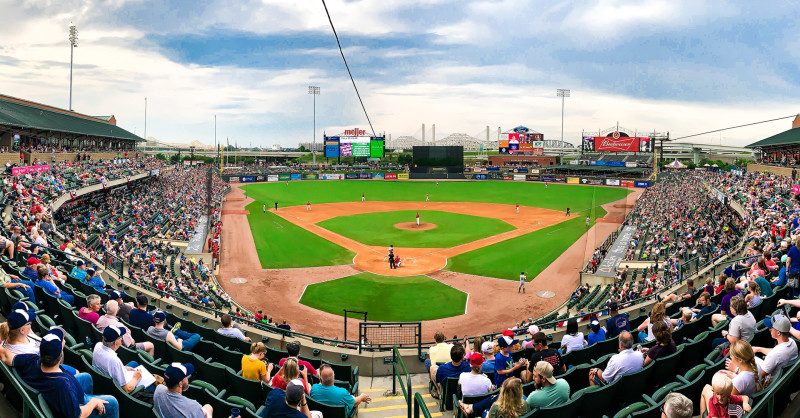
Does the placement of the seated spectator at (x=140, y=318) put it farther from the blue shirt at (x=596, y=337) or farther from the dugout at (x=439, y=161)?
the dugout at (x=439, y=161)

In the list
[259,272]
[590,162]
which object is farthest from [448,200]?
[590,162]

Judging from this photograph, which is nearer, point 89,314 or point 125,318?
point 89,314

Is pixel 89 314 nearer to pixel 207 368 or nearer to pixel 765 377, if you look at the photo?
pixel 207 368

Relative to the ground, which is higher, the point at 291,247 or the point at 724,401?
the point at 724,401

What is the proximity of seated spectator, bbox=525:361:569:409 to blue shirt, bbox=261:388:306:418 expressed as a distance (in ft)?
7.99

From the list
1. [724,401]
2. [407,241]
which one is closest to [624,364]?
[724,401]

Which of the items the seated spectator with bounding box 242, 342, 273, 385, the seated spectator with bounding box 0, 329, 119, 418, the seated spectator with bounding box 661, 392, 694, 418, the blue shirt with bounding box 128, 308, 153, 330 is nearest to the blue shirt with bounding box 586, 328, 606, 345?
the seated spectator with bounding box 661, 392, 694, 418

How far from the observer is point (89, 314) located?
779 centimetres

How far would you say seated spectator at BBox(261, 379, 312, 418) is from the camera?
16.9 ft

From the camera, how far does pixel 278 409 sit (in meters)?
5.29

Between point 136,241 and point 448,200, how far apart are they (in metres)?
41.8

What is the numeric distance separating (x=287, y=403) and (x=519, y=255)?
2949cm

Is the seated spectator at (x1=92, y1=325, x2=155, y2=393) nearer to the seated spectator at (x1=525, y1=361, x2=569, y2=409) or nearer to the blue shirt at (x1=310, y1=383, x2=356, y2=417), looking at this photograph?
the blue shirt at (x1=310, y1=383, x2=356, y2=417)

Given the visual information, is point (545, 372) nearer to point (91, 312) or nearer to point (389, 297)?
point (91, 312)
